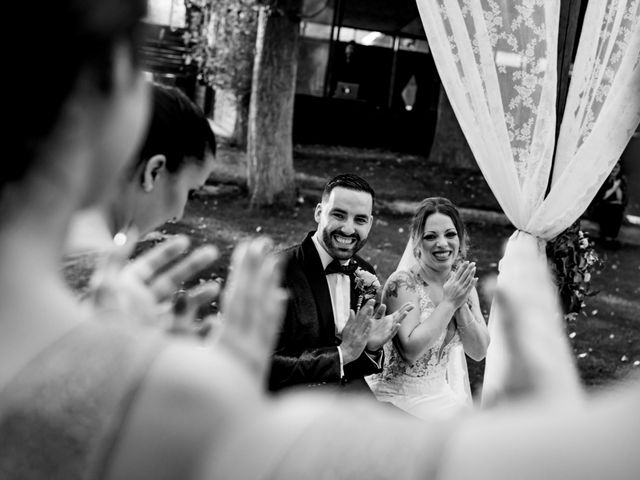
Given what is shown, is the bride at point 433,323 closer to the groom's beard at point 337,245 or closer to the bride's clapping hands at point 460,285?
the bride's clapping hands at point 460,285

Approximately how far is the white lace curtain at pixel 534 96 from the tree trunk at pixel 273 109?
6.15 metres

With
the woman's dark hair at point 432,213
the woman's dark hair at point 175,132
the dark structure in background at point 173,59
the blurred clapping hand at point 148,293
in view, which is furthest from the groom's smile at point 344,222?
the dark structure in background at point 173,59

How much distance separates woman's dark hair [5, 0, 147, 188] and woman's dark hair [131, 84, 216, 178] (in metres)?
1.24

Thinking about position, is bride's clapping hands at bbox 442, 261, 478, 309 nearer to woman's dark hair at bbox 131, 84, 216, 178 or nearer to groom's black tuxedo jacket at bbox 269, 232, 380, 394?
groom's black tuxedo jacket at bbox 269, 232, 380, 394

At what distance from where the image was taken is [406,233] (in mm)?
10047

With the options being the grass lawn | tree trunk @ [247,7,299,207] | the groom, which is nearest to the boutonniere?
the groom

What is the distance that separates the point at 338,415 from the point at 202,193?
10.7 m

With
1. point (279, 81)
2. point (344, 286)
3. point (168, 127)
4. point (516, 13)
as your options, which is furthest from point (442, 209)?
point (279, 81)

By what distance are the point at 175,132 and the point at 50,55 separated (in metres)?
1.38

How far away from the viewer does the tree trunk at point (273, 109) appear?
9836 mm

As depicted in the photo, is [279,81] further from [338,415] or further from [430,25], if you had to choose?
[338,415]

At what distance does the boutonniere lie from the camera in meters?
3.63

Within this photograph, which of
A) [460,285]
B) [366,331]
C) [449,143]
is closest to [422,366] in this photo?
[460,285]

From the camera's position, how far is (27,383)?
52cm
